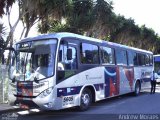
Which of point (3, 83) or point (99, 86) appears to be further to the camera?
point (3, 83)

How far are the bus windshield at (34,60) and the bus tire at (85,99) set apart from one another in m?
2.28

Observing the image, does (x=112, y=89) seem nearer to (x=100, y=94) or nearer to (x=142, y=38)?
(x=100, y=94)

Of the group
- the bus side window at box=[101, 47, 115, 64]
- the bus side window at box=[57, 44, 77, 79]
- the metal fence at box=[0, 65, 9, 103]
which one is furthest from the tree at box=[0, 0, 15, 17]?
the bus side window at box=[57, 44, 77, 79]

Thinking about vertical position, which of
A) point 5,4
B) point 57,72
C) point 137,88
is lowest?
point 137,88

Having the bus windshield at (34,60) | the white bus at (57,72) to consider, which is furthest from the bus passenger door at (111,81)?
the bus windshield at (34,60)

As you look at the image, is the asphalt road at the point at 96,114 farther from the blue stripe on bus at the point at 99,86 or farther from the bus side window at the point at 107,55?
the bus side window at the point at 107,55

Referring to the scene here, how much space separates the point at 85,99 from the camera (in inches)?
505

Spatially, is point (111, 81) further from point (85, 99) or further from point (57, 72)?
point (57, 72)

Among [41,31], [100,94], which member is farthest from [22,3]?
[100,94]

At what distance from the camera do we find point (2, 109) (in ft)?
41.0

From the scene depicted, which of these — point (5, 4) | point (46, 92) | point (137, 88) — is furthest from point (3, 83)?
point (137, 88)

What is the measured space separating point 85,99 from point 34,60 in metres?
2.79

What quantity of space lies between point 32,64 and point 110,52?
5.32 metres

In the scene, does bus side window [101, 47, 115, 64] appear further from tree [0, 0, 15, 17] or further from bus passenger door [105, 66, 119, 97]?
tree [0, 0, 15, 17]
